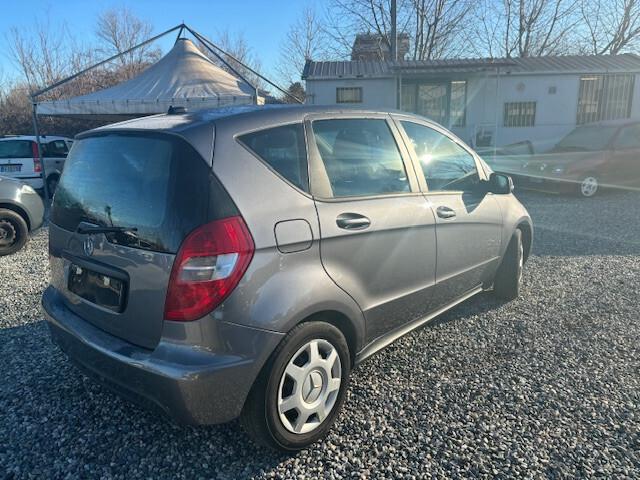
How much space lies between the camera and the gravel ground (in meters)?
2.18

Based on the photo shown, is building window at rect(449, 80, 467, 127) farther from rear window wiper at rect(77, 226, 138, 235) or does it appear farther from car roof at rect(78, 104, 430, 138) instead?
rear window wiper at rect(77, 226, 138, 235)

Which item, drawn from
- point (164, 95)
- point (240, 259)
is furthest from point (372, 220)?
point (164, 95)

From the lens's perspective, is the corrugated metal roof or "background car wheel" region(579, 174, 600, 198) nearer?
"background car wheel" region(579, 174, 600, 198)

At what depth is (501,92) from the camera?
16109mm

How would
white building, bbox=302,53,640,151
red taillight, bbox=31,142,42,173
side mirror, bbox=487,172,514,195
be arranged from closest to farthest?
1. side mirror, bbox=487,172,514,195
2. red taillight, bbox=31,142,42,173
3. white building, bbox=302,53,640,151

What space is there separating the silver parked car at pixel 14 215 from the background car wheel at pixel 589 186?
428 inches

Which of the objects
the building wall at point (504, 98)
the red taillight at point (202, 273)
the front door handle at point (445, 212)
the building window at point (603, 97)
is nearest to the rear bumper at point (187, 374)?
the red taillight at point (202, 273)

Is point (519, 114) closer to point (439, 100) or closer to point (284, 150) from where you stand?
point (439, 100)

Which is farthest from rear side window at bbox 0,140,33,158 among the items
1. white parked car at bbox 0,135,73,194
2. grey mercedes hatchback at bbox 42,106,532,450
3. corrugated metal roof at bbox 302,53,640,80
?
grey mercedes hatchback at bbox 42,106,532,450

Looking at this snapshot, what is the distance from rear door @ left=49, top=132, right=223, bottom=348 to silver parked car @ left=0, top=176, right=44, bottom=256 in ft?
15.7

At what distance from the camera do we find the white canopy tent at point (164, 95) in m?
9.99

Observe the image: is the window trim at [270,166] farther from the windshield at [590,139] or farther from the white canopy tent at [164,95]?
the windshield at [590,139]

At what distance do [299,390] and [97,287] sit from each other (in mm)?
1134

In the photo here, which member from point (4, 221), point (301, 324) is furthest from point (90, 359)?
point (4, 221)
